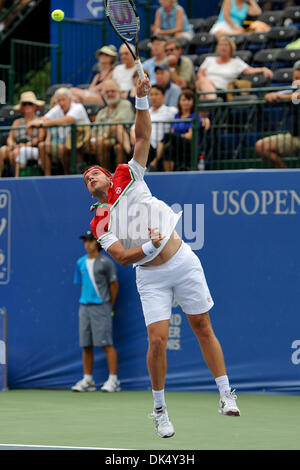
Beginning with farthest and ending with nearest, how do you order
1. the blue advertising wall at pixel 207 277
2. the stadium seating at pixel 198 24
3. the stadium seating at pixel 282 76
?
the stadium seating at pixel 198 24, the stadium seating at pixel 282 76, the blue advertising wall at pixel 207 277

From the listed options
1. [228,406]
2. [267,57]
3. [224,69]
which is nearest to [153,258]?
[228,406]

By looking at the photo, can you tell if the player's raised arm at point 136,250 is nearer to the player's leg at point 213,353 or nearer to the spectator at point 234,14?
the player's leg at point 213,353

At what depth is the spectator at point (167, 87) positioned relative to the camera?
1268 cm

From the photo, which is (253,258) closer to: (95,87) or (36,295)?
(36,295)

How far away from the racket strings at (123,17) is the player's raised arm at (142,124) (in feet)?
2.11

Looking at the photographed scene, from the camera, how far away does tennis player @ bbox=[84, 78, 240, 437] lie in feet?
25.1

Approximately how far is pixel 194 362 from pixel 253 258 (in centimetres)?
132

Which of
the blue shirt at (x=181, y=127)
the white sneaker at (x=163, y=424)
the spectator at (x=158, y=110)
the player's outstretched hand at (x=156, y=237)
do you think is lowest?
the white sneaker at (x=163, y=424)

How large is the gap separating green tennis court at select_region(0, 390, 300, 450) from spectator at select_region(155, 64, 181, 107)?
3.69 m

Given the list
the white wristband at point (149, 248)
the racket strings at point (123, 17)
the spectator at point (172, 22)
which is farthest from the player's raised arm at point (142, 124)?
the spectator at point (172, 22)

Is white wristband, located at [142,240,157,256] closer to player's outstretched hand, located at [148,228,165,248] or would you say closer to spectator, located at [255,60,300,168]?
player's outstretched hand, located at [148,228,165,248]

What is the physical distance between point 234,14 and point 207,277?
5.42m

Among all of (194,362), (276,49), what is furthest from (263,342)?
(276,49)

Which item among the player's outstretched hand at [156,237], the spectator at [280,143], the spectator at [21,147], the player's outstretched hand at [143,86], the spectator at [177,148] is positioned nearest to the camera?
the player's outstretched hand at [156,237]
